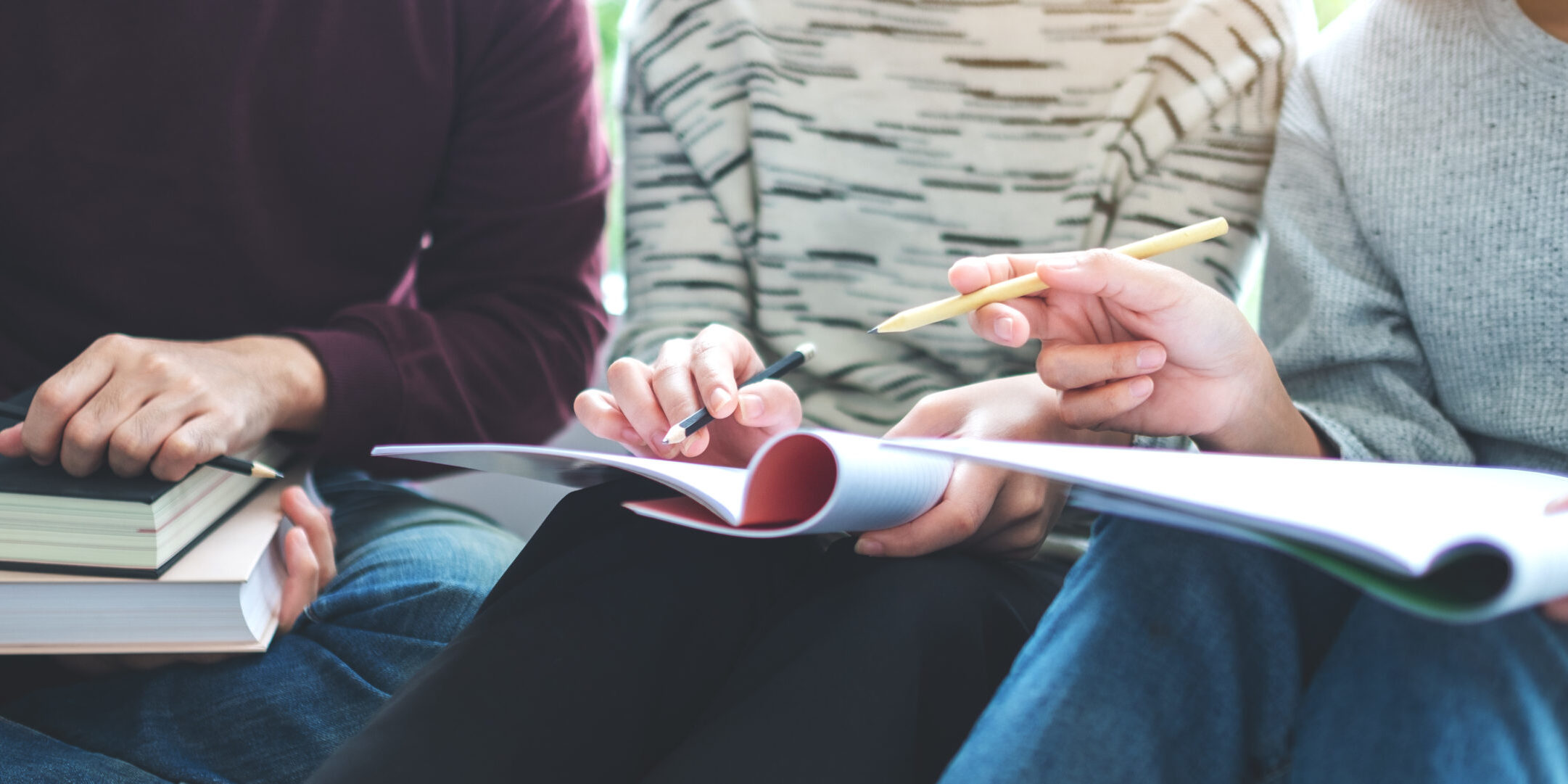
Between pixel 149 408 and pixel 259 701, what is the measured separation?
21cm

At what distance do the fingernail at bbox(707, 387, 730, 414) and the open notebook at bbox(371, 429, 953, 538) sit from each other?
0.04m

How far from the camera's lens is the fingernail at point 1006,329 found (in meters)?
0.57

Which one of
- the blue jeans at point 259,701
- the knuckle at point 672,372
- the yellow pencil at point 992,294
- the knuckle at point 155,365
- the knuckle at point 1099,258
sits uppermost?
the knuckle at point 1099,258

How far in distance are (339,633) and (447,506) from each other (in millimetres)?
274

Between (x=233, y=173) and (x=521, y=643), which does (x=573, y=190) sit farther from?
(x=521, y=643)

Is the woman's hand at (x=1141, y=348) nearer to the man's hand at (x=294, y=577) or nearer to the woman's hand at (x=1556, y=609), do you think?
the woman's hand at (x=1556, y=609)

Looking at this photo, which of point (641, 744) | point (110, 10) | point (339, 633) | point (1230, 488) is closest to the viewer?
point (1230, 488)

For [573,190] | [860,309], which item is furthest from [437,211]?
[860,309]

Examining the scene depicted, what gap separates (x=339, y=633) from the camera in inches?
28.5

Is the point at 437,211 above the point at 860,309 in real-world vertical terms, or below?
above

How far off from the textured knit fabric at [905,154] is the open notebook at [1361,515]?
1.62ft

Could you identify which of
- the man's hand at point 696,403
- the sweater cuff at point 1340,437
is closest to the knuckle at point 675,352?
the man's hand at point 696,403

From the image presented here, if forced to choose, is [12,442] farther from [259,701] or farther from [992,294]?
[992,294]

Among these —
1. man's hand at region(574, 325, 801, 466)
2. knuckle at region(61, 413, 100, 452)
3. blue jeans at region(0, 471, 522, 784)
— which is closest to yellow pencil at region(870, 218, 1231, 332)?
man's hand at region(574, 325, 801, 466)
